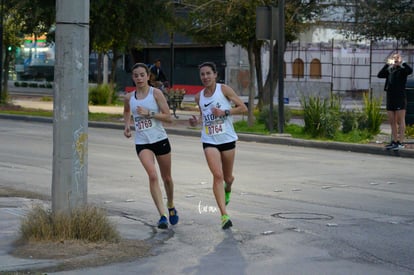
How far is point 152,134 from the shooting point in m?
9.51

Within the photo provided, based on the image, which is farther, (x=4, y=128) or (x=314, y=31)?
(x=314, y=31)

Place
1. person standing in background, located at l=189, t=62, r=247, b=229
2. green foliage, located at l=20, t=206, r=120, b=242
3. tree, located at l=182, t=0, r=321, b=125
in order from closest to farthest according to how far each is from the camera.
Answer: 1. green foliage, located at l=20, t=206, r=120, b=242
2. person standing in background, located at l=189, t=62, r=247, b=229
3. tree, located at l=182, t=0, r=321, b=125

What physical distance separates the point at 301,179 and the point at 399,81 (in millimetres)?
4941

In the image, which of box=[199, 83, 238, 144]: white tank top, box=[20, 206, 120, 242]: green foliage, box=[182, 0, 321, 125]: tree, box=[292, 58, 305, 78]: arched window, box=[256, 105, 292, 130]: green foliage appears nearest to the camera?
box=[20, 206, 120, 242]: green foliage

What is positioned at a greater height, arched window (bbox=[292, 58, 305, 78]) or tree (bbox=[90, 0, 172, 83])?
tree (bbox=[90, 0, 172, 83])

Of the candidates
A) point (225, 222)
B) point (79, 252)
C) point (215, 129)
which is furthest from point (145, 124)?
point (79, 252)

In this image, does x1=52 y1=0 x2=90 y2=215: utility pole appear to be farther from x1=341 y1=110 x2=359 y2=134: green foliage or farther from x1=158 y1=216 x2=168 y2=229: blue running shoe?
x1=341 y1=110 x2=359 y2=134: green foliage

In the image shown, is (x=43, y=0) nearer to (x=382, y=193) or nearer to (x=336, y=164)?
(x=336, y=164)

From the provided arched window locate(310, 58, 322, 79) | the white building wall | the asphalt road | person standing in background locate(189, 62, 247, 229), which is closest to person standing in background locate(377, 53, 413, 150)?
the asphalt road

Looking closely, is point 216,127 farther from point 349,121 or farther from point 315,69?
point 315,69

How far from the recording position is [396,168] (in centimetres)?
1574

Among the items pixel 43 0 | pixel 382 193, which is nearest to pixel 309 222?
pixel 382 193

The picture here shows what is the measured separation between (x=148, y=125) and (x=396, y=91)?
31.1 ft

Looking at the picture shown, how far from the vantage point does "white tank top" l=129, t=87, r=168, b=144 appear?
9516mm
